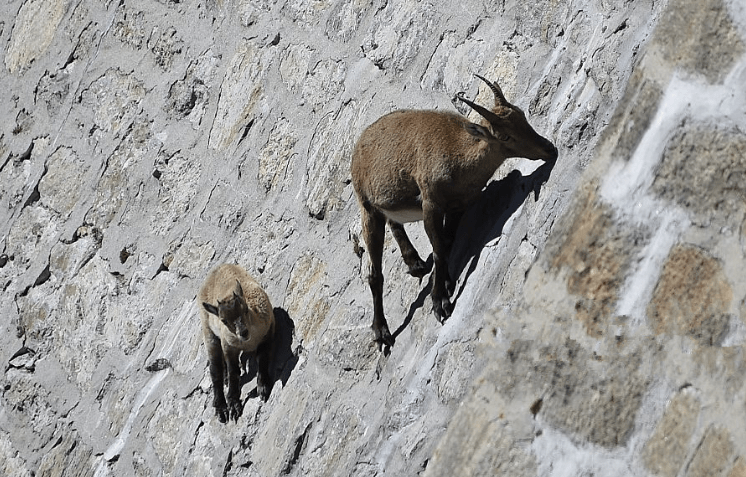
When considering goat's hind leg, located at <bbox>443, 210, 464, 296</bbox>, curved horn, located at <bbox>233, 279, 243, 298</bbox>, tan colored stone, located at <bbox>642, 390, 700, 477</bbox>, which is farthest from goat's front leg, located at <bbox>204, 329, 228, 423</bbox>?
tan colored stone, located at <bbox>642, 390, 700, 477</bbox>

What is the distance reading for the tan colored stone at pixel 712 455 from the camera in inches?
90.3

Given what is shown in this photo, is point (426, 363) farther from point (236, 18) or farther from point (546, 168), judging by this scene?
point (236, 18)

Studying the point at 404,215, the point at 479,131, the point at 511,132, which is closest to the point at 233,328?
the point at 404,215

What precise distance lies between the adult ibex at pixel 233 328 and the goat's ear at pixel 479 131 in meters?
1.62

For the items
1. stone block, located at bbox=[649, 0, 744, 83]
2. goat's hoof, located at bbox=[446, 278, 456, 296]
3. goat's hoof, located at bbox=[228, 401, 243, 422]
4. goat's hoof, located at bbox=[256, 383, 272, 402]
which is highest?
stone block, located at bbox=[649, 0, 744, 83]

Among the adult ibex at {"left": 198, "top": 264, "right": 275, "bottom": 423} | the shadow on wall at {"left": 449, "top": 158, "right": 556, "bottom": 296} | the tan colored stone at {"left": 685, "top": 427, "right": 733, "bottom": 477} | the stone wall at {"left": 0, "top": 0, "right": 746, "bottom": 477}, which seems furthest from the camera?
the adult ibex at {"left": 198, "top": 264, "right": 275, "bottom": 423}

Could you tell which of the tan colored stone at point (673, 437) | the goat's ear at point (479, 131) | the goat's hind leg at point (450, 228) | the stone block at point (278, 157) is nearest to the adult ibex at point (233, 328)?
the stone block at point (278, 157)

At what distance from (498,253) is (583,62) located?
89cm

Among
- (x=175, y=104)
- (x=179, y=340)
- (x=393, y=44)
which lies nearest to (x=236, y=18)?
(x=175, y=104)

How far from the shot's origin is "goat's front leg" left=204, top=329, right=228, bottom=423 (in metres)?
5.36

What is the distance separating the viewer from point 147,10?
7039 mm

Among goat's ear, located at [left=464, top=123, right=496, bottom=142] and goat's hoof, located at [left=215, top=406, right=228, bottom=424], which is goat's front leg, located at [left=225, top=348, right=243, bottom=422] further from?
goat's ear, located at [left=464, top=123, right=496, bottom=142]

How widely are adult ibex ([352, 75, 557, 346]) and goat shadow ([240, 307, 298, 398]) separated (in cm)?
71

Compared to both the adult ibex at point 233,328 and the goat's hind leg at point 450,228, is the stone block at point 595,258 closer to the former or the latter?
the goat's hind leg at point 450,228
